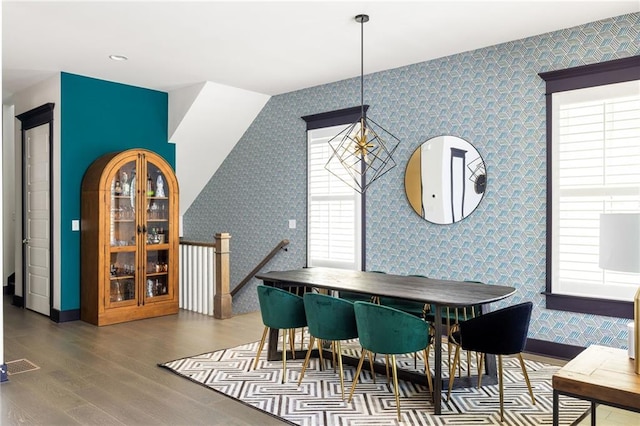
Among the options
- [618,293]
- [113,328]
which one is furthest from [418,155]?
[113,328]

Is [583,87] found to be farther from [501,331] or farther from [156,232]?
[156,232]

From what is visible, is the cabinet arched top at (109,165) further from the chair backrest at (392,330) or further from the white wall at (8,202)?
the chair backrest at (392,330)

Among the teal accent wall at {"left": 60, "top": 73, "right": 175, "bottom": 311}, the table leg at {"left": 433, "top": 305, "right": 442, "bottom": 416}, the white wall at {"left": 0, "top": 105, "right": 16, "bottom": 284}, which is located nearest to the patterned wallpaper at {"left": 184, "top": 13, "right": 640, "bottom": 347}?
the table leg at {"left": 433, "top": 305, "right": 442, "bottom": 416}

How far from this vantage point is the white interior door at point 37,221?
5.93 metres

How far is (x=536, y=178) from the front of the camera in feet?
14.5

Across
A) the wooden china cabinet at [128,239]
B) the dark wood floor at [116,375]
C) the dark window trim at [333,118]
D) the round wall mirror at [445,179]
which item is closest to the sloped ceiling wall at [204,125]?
the wooden china cabinet at [128,239]

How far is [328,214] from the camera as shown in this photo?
605cm

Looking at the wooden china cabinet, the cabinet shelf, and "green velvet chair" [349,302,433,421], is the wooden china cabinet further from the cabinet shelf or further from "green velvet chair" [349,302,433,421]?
"green velvet chair" [349,302,433,421]

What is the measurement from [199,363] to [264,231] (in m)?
2.80

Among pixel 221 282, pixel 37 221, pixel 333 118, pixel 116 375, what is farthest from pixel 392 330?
pixel 37 221

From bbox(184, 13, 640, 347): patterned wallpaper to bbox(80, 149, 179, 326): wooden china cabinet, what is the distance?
4.72 ft

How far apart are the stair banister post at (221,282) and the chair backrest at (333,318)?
2.64m

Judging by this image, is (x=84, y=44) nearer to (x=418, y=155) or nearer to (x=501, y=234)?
(x=418, y=155)

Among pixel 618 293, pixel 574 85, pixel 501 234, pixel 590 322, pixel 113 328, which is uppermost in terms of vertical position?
pixel 574 85
